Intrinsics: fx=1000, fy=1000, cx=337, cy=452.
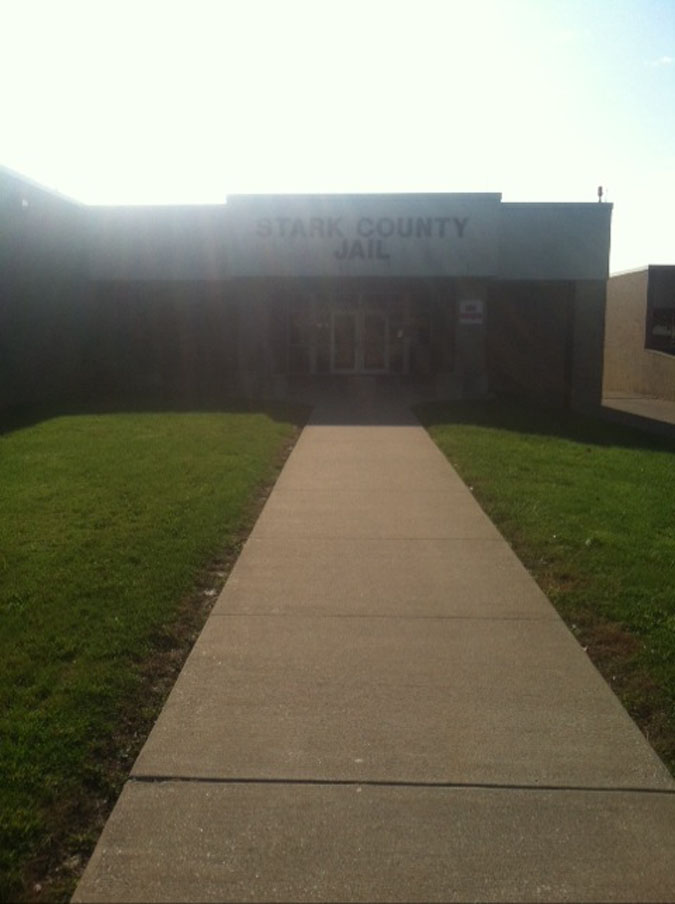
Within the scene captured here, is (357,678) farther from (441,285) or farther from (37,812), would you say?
(441,285)

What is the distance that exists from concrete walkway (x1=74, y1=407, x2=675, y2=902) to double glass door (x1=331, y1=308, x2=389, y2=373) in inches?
848

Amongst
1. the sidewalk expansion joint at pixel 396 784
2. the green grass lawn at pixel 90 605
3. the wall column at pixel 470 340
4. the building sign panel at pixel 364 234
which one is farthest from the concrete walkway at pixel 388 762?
the building sign panel at pixel 364 234

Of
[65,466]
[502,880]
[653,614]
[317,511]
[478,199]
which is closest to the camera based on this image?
[502,880]

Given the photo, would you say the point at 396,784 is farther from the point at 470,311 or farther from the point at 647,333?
the point at 647,333

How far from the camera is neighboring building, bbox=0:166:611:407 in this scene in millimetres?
23703

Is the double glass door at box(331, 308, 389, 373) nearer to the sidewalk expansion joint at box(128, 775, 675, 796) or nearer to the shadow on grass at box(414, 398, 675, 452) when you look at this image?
the shadow on grass at box(414, 398, 675, 452)

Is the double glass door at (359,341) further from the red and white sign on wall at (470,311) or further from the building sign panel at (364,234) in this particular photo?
the red and white sign on wall at (470,311)

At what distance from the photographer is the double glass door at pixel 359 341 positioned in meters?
28.6

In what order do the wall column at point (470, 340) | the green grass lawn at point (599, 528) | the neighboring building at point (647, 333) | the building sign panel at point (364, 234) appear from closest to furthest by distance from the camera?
the green grass lawn at point (599, 528) → the building sign panel at point (364, 234) → the wall column at point (470, 340) → the neighboring building at point (647, 333)

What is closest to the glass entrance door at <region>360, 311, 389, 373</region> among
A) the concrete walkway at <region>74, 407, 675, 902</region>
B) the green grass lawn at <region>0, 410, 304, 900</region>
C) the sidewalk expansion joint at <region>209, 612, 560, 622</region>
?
the green grass lawn at <region>0, 410, 304, 900</region>

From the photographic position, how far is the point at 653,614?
20.8ft

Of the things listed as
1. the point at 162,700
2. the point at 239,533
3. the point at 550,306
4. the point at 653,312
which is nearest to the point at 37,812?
the point at 162,700

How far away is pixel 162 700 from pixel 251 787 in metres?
1.10

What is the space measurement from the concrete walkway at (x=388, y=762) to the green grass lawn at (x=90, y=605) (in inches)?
6.9
